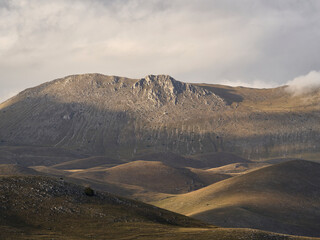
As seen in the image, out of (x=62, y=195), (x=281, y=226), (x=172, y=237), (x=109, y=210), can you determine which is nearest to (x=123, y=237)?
(x=172, y=237)

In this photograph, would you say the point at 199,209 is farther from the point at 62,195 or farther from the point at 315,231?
the point at 62,195

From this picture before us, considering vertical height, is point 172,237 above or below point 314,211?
above

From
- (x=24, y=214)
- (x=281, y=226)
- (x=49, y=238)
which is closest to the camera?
(x=49, y=238)

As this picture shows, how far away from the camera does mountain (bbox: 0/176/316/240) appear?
7669cm

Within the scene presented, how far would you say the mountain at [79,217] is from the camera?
252 ft

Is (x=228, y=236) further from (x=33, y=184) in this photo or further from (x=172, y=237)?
(x=33, y=184)

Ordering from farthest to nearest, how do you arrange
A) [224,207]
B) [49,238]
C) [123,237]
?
[224,207], [123,237], [49,238]

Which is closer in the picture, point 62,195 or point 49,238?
point 49,238

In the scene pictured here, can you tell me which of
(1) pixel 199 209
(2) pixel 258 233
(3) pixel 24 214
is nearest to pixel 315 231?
(1) pixel 199 209

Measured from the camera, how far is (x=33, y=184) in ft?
312

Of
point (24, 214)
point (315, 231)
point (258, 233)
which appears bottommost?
point (315, 231)

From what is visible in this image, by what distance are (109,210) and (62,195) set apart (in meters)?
10.5

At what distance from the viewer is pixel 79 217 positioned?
283 ft

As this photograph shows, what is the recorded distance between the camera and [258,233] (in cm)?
8088
